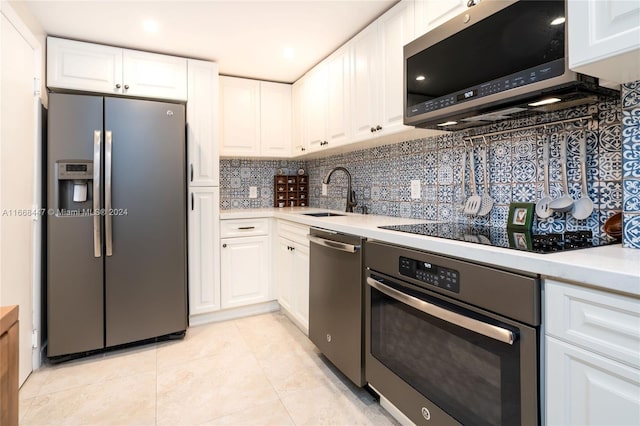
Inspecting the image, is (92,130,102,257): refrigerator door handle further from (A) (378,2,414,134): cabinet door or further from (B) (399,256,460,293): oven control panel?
(B) (399,256,460,293): oven control panel

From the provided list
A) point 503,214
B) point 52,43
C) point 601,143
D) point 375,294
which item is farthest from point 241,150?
point 601,143

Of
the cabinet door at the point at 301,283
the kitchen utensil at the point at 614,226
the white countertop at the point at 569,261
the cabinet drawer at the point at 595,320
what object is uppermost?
the kitchen utensil at the point at 614,226

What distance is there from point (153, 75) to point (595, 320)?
2942 mm

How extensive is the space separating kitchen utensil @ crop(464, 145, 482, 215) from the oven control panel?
575 millimetres

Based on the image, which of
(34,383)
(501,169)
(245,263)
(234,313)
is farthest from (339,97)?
(34,383)

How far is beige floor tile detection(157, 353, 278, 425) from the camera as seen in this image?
1678mm

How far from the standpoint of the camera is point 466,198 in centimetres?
180

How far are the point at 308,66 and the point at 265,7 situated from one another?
0.92 m

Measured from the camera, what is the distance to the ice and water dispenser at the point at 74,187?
84.5 inches

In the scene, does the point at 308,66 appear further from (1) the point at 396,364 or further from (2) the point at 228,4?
(1) the point at 396,364

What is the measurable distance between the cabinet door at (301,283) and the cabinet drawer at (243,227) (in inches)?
21.0

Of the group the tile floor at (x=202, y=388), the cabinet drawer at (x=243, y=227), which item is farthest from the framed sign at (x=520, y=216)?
the cabinet drawer at (x=243, y=227)

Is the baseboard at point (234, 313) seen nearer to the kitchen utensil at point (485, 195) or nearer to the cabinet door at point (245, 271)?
the cabinet door at point (245, 271)

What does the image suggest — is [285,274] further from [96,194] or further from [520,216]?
[520,216]
